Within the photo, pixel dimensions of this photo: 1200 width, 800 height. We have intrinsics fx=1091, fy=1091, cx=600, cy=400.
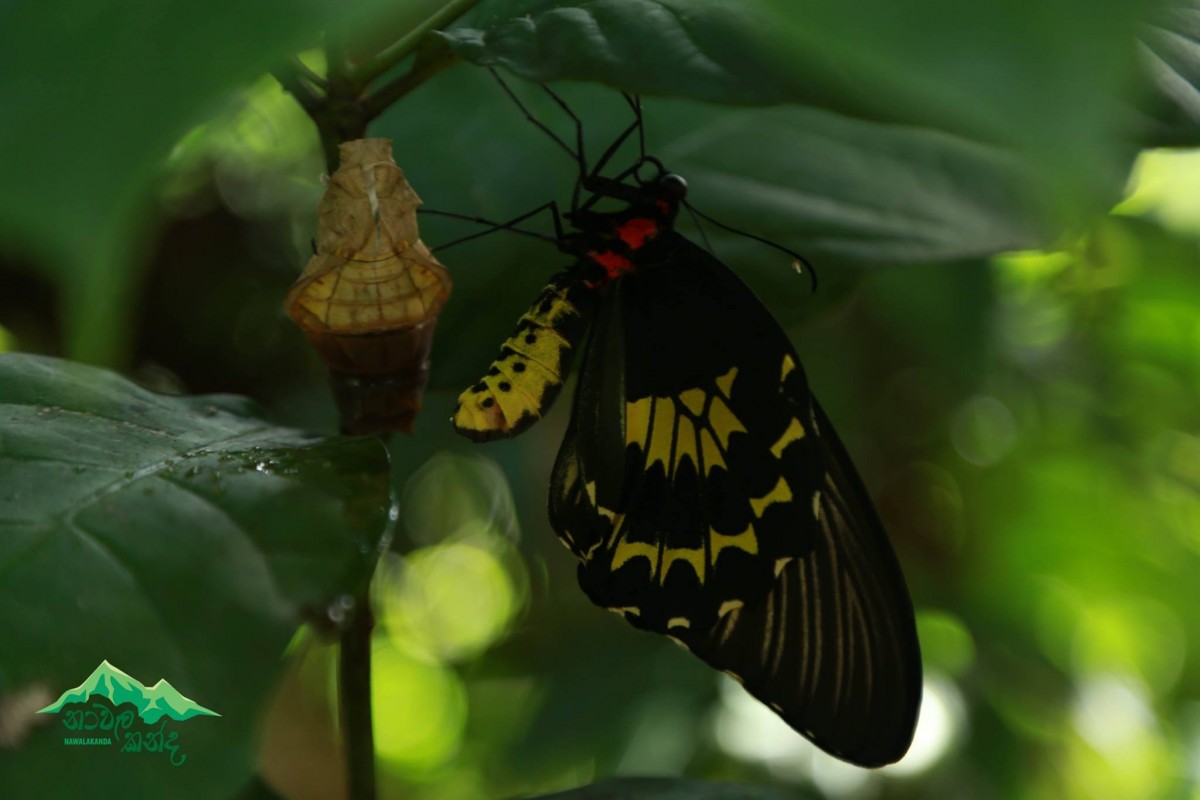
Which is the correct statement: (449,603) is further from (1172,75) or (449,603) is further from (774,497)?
(1172,75)

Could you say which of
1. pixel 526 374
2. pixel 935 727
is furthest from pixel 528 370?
pixel 935 727

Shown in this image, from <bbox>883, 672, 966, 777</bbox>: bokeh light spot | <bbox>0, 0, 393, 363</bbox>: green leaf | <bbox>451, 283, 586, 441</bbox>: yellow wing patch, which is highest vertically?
<bbox>0, 0, 393, 363</bbox>: green leaf

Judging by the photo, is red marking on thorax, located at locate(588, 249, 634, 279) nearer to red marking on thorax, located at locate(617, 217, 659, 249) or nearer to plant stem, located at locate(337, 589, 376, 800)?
red marking on thorax, located at locate(617, 217, 659, 249)

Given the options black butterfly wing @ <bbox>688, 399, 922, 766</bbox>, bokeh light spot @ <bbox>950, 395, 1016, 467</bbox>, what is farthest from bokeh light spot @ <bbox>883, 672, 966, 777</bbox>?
black butterfly wing @ <bbox>688, 399, 922, 766</bbox>

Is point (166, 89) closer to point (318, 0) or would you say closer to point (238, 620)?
point (318, 0)

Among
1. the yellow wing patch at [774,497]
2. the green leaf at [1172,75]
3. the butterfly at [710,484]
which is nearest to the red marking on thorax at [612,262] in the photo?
the butterfly at [710,484]

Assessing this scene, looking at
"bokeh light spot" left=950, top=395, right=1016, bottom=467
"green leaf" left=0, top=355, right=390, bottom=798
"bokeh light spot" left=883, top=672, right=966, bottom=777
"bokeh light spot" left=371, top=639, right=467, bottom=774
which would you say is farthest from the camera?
"bokeh light spot" left=371, top=639, right=467, bottom=774

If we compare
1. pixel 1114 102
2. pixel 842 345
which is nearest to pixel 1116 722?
pixel 842 345
